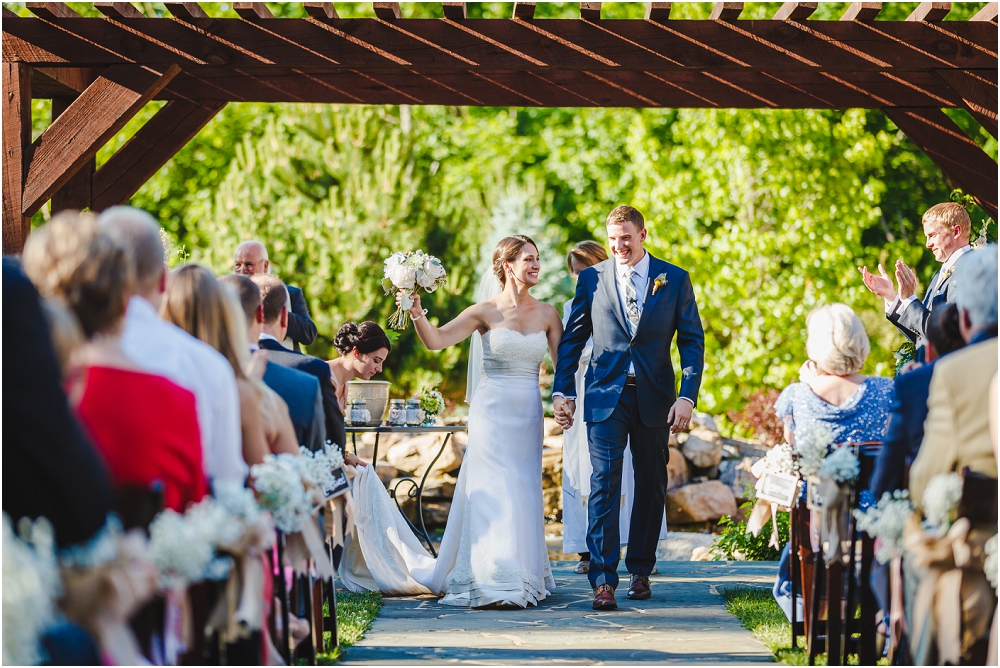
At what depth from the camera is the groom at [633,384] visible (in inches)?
221

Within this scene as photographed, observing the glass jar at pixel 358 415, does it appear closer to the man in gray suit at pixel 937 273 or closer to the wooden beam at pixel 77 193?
the wooden beam at pixel 77 193

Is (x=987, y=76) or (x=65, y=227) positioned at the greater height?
(x=987, y=76)

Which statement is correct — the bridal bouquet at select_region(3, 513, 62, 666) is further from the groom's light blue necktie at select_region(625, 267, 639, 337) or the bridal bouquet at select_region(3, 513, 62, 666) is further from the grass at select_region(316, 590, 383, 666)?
the groom's light blue necktie at select_region(625, 267, 639, 337)

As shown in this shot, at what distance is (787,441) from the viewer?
447 cm

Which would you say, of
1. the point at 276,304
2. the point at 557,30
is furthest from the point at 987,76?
the point at 276,304

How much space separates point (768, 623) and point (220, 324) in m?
3.14

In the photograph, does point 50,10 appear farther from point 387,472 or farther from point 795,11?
point 387,472

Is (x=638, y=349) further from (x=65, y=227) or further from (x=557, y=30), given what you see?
(x=65, y=227)

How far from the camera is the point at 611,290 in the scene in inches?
228

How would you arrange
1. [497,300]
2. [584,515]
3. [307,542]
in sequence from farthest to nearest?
[584,515] < [497,300] < [307,542]

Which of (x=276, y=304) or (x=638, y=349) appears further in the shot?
(x=638, y=349)

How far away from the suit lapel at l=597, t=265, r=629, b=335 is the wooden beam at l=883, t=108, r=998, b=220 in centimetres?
290

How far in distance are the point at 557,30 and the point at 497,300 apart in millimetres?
1741

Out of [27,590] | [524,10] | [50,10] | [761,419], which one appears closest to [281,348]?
[27,590]
